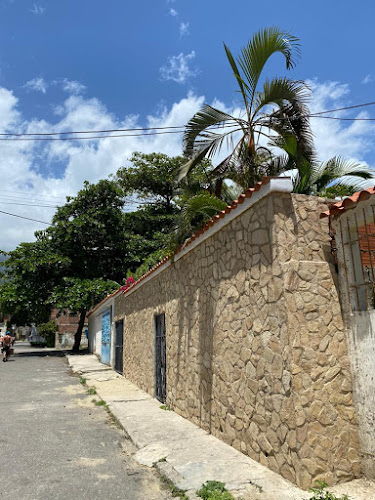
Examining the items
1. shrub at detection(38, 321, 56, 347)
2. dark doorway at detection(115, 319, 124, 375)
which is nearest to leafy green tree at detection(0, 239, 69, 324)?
dark doorway at detection(115, 319, 124, 375)

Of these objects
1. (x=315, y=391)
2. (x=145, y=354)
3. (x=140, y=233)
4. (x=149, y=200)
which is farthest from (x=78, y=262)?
(x=315, y=391)

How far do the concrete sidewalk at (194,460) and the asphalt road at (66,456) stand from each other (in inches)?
9.2

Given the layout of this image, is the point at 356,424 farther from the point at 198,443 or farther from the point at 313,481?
the point at 198,443

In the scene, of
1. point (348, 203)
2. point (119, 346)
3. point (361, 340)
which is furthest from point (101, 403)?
point (348, 203)

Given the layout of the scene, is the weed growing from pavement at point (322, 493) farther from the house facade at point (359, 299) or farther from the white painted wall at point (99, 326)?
the white painted wall at point (99, 326)

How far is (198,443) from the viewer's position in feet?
19.5

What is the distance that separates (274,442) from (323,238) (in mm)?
2459

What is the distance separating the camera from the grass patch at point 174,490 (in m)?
4.15

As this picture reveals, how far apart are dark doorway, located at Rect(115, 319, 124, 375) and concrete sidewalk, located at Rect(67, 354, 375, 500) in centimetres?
645

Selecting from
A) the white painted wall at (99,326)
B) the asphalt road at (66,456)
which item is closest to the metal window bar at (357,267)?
the asphalt road at (66,456)

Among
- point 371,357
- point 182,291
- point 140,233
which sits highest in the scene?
point 140,233

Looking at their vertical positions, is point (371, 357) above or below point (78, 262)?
below

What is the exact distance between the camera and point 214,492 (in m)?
4.02

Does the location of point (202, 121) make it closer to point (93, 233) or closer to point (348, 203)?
point (348, 203)
